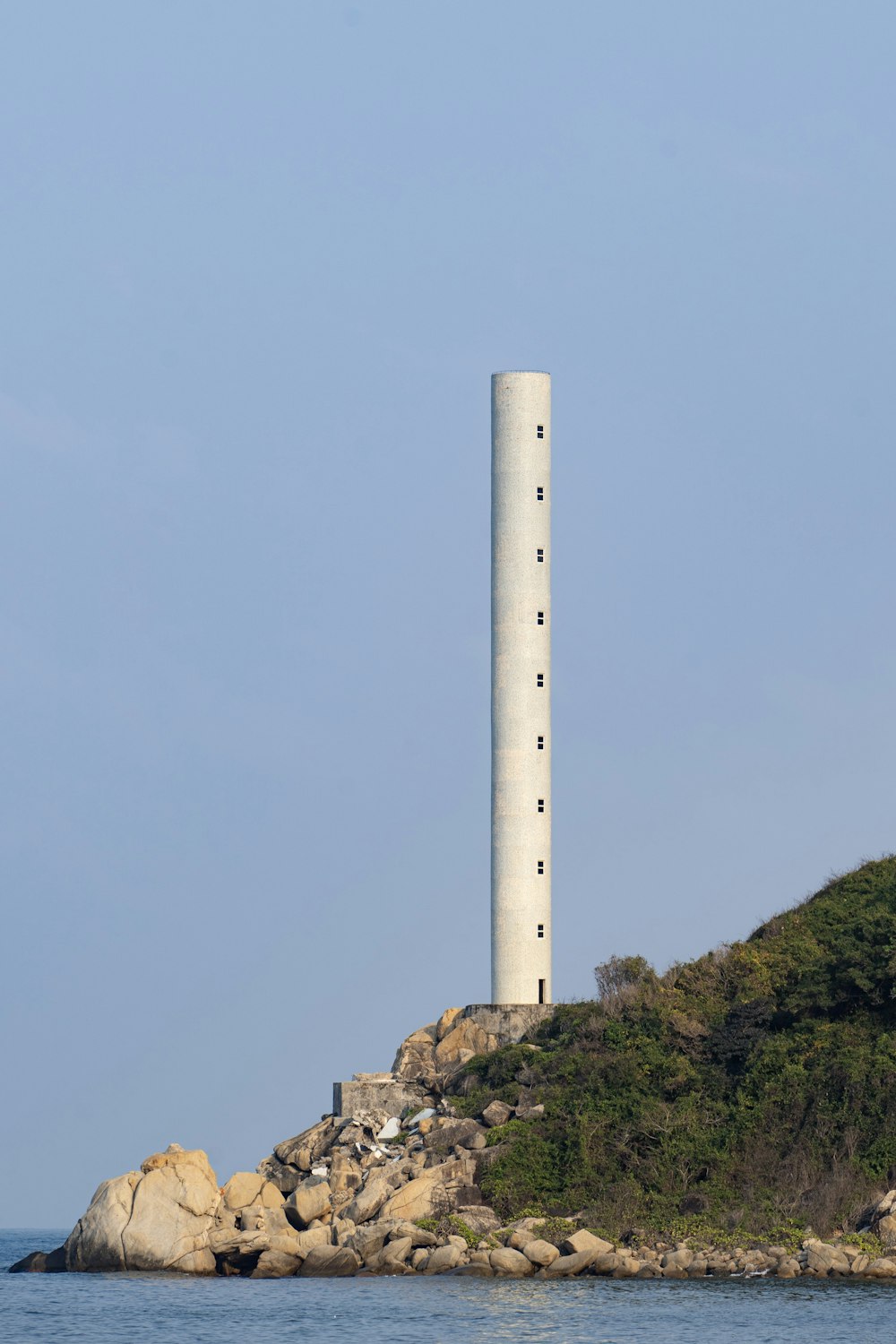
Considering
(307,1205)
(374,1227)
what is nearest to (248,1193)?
(307,1205)

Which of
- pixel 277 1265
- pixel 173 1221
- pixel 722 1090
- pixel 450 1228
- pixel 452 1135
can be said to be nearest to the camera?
pixel 277 1265

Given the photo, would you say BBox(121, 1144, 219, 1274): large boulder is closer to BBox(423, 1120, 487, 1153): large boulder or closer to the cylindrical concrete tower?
BBox(423, 1120, 487, 1153): large boulder

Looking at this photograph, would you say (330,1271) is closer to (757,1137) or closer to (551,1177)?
(551,1177)

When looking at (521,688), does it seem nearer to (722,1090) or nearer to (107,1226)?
(722,1090)

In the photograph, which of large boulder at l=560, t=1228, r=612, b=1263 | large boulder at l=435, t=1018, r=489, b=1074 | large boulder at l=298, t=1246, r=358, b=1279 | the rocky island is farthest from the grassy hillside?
large boulder at l=298, t=1246, r=358, b=1279

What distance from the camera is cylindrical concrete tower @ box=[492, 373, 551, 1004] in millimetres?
63781

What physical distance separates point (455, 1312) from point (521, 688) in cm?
2498

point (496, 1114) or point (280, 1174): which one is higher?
point (496, 1114)

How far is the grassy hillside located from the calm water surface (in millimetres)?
4602

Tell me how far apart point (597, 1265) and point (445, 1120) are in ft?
32.1

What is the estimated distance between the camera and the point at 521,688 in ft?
212

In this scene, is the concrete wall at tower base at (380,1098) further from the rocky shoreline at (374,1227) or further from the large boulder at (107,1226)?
the large boulder at (107,1226)

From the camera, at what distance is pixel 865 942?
2228 inches

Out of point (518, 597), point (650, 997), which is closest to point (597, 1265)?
point (650, 997)
